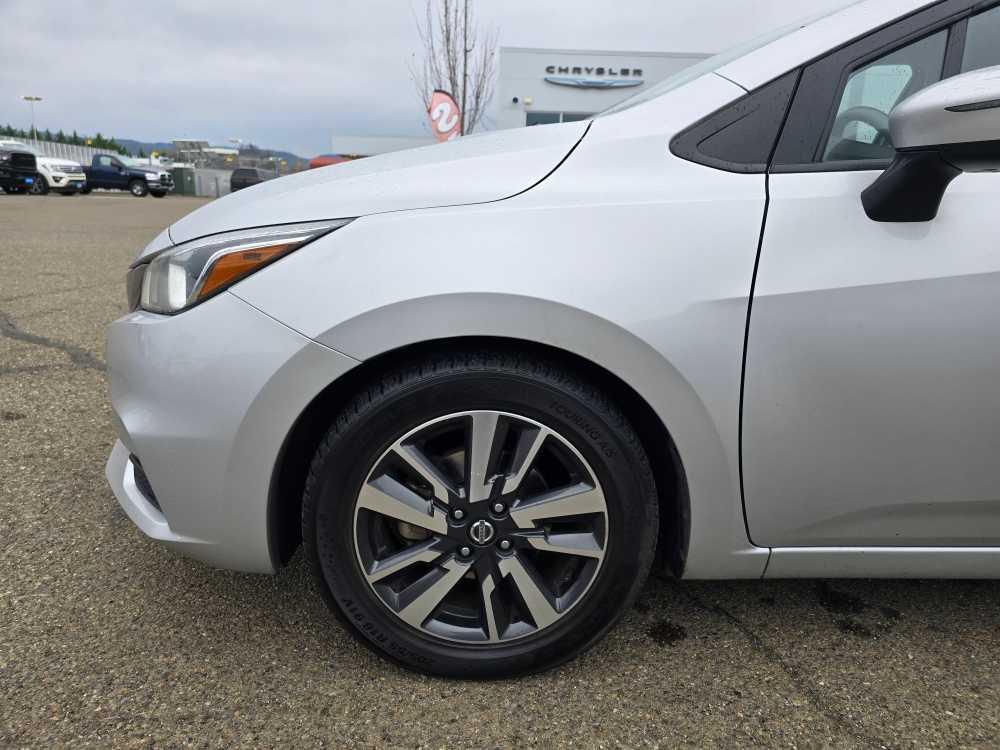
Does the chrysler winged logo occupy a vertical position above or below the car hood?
below

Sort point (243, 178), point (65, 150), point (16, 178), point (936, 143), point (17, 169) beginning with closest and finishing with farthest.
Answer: point (936, 143), point (17, 169), point (16, 178), point (243, 178), point (65, 150)

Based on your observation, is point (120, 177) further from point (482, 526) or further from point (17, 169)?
point (482, 526)

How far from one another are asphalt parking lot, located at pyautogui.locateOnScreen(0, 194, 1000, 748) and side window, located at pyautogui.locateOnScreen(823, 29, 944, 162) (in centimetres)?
118

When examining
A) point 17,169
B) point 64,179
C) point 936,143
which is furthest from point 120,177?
point 936,143

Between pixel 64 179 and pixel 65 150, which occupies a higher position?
pixel 65 150

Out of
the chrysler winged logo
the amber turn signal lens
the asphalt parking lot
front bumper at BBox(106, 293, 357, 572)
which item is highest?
the amber turn signal lens

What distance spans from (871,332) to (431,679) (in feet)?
4.00

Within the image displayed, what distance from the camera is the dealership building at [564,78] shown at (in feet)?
76.9

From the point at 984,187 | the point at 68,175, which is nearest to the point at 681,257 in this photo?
the point at 984,187

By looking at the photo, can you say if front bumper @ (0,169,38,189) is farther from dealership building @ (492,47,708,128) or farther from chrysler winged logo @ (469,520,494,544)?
chrysler winged logo @ (469,520,494,544)

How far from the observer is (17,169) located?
21719 mm

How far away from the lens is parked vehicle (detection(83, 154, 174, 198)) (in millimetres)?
27672

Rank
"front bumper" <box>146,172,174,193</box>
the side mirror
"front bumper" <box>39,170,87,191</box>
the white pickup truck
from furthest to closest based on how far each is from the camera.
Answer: "front bumper" <box>146,172,174,193</box>, "front bumper" <box>39,170,87,191</box>, the white pickup truck, the side mirror

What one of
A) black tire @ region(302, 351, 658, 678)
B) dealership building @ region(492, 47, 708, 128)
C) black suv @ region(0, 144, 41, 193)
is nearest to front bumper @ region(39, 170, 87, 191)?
black suv @ region(0, 144, 41, 193)
